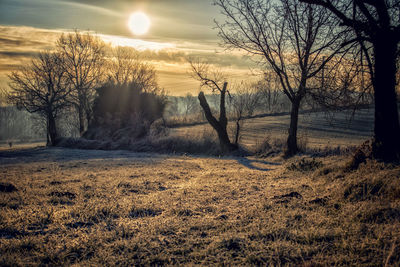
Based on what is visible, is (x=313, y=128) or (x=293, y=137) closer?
(x=293, y=137)

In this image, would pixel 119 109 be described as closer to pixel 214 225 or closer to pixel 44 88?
pixel 44 88

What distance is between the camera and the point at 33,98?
97.6 feet

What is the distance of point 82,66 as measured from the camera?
35.6 m

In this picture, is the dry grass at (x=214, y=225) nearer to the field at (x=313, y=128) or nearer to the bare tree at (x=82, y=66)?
the field at (x=313, y=128)

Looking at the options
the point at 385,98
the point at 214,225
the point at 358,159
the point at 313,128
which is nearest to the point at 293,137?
the point at 385,98

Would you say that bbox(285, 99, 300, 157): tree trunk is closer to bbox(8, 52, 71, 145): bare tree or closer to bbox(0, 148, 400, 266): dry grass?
bbox(0, 148, 400, 266): dry grass

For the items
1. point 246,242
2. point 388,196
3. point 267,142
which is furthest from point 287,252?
point 267,142

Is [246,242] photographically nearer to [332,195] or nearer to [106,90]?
[332,195]

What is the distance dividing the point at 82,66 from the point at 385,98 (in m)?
35.3

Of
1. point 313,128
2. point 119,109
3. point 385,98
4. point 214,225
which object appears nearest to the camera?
point 214,225

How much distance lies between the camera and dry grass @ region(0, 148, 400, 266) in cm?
314

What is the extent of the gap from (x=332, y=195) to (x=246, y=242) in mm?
2447

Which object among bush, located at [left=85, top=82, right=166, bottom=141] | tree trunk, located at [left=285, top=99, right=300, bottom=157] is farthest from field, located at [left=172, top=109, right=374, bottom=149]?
tree trunk, located at [left=285, top=99, right=300, bottom=157]

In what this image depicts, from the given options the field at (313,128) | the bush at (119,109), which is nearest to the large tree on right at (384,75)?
the field at (313,128)
